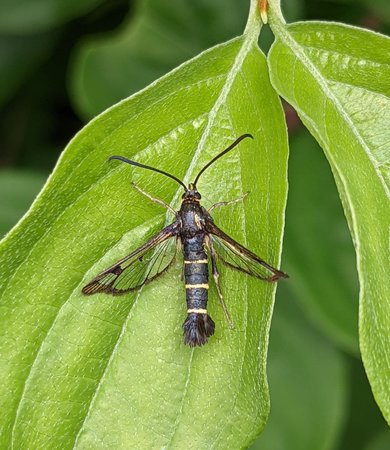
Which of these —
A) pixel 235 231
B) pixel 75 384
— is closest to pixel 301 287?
pixel 235 231

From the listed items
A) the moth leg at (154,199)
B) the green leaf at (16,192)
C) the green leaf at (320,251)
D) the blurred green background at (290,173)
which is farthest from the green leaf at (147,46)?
the moth leg at (154,199)

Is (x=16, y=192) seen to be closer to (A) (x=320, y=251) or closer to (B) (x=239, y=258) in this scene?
(A) (x=320, y=251)

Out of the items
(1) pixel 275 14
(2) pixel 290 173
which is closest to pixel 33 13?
(2) pixel 290 173

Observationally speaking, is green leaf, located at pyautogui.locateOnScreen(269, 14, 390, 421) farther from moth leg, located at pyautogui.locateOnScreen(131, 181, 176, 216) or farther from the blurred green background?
the blurred green background

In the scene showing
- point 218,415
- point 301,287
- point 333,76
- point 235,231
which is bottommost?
point 301,287

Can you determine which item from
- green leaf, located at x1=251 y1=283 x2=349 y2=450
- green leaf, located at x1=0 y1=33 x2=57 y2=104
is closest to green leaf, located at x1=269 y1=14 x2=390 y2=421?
green leaf, located at x1=251 y1=283 x2=349 y2=450

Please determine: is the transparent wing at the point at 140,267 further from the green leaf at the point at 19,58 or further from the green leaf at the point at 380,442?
the green leaf at the point at 19,58

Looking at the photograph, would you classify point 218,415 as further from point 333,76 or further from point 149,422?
point 333,76
